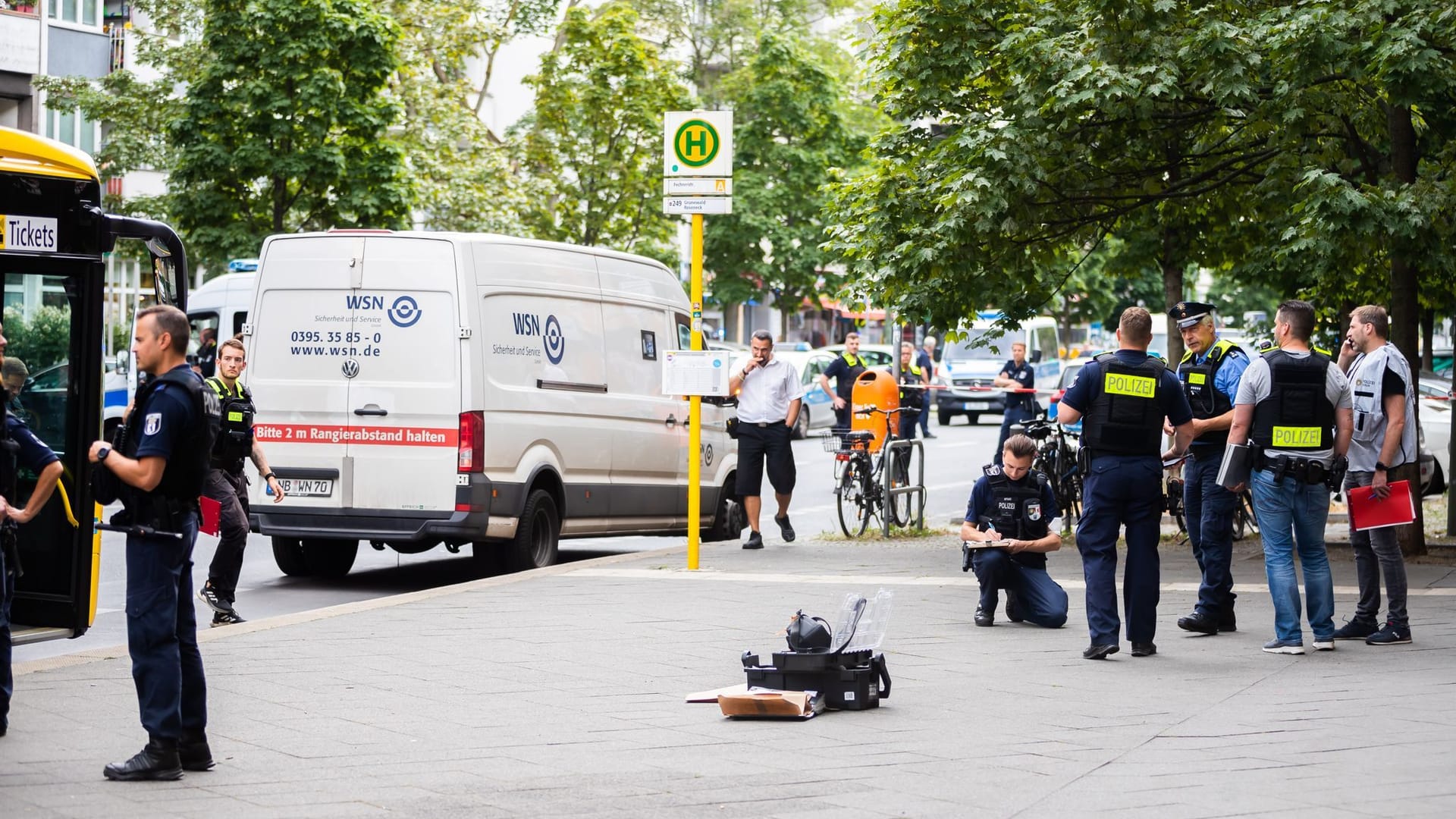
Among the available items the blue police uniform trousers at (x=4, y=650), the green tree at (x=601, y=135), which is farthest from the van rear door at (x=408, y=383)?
the green tree at (x=601, y=135)

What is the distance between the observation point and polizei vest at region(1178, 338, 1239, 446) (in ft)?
33.4

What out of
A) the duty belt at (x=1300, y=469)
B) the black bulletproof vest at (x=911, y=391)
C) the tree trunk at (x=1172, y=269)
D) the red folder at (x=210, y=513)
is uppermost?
the tree trunk at (x=1172, y=269)

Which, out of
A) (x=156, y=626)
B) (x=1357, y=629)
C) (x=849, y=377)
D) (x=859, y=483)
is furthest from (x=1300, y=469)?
(x=849, y=377)

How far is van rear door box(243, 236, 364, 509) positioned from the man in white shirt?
11.9ft

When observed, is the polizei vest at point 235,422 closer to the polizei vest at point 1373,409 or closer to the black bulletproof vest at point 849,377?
the polizei vest at point 1373,409

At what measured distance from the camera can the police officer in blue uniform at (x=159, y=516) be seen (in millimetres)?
6168

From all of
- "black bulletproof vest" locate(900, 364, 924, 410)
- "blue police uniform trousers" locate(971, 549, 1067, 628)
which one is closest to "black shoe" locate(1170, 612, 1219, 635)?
"blue police uniform trousers" locate(971, 549, 1067, 628)

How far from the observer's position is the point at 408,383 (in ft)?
41.3

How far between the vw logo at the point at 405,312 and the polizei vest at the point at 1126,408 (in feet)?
17.9

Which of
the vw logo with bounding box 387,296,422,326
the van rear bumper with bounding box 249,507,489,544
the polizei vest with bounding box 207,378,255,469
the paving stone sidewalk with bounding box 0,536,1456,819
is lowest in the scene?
the paving stone sidewalk with bounding box 0,536,1456,819

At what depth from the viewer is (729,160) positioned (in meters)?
13.3

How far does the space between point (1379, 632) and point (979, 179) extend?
16.6ft

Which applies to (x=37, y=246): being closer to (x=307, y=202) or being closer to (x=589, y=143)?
(x=307, y=202)

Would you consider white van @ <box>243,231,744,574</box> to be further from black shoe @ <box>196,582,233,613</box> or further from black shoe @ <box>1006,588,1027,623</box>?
black shoe @ <box>1006,588,1027,623</box>
